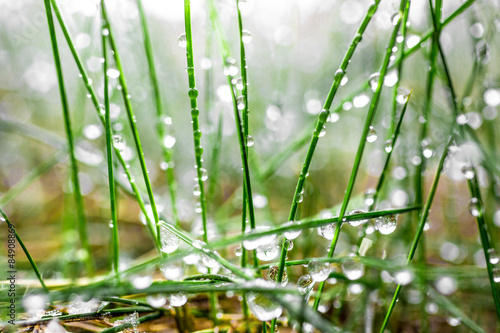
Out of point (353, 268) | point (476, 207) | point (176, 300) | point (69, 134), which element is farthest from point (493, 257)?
point (69, 134)

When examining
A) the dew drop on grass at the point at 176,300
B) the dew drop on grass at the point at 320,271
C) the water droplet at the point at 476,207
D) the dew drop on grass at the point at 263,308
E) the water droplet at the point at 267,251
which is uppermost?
the water droplet at the point at 476,207

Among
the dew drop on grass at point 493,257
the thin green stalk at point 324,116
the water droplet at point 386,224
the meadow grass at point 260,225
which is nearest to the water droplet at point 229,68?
the meadow grass at point 260,225

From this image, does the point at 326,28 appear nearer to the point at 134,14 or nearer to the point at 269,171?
the point at 134,14

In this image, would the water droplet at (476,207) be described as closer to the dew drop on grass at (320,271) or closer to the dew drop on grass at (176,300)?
the dew drop on grass at (320,271)

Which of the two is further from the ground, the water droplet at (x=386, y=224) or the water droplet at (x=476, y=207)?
the water droplet at (x=476, y=207)

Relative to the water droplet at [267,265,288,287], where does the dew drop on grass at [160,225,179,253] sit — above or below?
above

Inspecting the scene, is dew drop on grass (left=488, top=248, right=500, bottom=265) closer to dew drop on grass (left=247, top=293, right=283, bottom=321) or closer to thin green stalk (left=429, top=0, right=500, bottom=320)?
thin green stalk (left=429, top=0, right=500, bottom=320)

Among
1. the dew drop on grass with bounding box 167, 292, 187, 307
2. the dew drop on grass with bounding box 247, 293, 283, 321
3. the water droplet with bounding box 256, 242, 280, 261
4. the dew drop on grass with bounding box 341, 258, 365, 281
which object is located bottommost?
the dew drop on grass with bounding box 247, 293, 283, 321

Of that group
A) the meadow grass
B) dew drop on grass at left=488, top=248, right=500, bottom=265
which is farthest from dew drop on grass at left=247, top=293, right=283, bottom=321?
dew drop on grass at left=488, top=248, right=500, bottom=265

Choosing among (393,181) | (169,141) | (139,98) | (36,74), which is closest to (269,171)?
(169,141)
